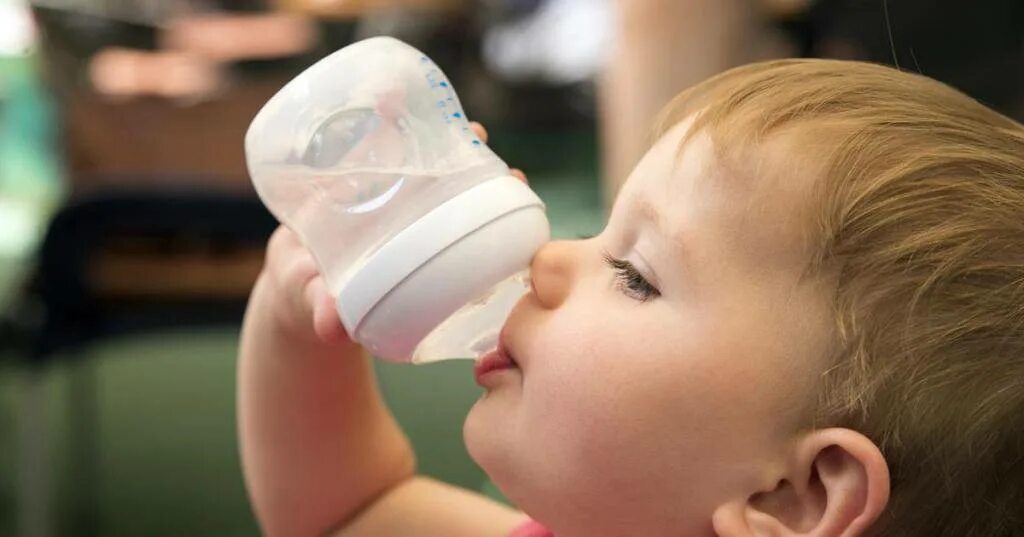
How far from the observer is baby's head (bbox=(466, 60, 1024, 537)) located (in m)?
0.54

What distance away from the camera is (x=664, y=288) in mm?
582

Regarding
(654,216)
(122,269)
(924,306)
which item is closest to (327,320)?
(654,216)

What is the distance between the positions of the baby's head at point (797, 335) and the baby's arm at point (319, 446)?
8.2 inches

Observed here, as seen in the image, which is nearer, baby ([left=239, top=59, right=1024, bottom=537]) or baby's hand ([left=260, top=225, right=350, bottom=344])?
baby ([left=239, top=59, right=1024, bottom=537])

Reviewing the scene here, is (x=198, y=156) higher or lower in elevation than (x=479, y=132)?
lower

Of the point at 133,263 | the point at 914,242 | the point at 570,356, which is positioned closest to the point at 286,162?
the point at 570,356

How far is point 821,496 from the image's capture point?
1.87ft

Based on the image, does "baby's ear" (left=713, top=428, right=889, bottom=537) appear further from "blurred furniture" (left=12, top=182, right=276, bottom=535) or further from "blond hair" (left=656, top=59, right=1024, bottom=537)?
"blurred furniture" (left=12, top=182, right=276, bottom=535)

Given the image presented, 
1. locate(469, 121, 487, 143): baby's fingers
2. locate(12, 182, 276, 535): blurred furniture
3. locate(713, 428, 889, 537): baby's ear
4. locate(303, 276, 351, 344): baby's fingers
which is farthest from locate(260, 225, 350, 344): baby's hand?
locate(12, 182, 276, 535): blurred furniture

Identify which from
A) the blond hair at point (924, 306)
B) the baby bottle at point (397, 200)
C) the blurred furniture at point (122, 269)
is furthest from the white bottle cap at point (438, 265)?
the blurred furniture at point (122, 269)

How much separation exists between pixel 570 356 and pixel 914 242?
0.18 metres

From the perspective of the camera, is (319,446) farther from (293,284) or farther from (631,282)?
(631,282)

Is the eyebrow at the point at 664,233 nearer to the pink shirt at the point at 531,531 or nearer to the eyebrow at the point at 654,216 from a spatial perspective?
the eyebrow at the point at 654,216

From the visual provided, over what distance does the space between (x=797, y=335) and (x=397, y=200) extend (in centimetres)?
23
